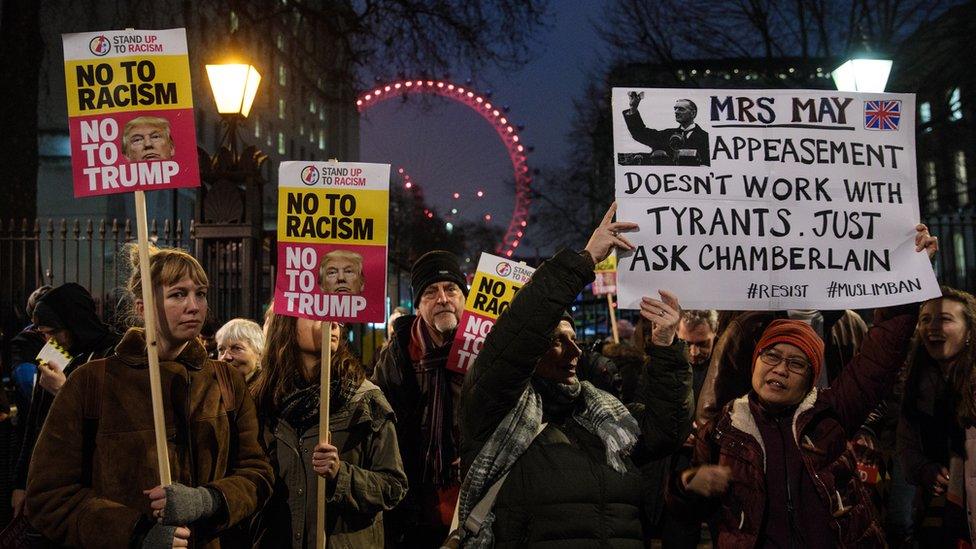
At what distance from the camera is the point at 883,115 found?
451 centimetres

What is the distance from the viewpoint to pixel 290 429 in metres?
4.62

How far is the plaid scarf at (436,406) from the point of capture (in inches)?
212

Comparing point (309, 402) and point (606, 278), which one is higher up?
point (606, 278)

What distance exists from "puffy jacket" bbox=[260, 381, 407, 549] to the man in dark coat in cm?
169

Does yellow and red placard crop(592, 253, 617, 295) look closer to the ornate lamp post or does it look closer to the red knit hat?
the ornate lamp post

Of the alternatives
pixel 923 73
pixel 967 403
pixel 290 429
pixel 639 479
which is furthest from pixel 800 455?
pixel 923 73

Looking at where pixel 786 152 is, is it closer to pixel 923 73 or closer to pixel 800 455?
pixel 800 455

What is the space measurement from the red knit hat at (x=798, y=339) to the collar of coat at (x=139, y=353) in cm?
236

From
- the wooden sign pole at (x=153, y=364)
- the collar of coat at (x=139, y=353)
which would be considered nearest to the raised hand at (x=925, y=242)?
the collar of coat at (x=139, y=353)

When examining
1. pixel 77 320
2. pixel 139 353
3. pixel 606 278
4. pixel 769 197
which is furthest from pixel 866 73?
pixel 139 353

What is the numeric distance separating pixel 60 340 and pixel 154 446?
2.71 meters

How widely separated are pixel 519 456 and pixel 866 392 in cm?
153

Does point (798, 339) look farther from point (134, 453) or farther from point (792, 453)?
point (134, 453)

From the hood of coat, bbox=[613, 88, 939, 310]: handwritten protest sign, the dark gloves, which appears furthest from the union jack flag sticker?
the hood of coat
